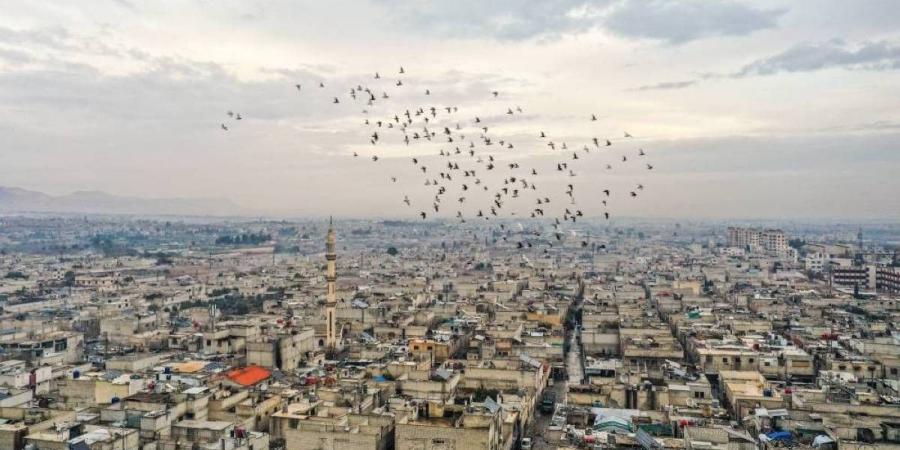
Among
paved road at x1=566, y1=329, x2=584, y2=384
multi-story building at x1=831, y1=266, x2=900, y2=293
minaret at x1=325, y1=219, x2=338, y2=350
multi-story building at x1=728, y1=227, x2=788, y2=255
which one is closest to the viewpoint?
paved road at x1=566, y1=329, x2=584, y2=384

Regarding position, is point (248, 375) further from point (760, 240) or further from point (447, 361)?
point (760, 240)

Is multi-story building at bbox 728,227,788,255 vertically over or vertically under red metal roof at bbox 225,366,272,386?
over

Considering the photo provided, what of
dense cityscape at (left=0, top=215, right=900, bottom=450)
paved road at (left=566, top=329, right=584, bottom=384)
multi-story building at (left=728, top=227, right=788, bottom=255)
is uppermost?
multi-story building at (left=728, top=227, right=788, bottom=255)

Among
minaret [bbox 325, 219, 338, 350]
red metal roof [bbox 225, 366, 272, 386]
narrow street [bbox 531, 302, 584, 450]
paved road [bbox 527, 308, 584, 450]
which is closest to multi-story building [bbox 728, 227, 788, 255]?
narrow street [bbox 531, 302, 584, 450]

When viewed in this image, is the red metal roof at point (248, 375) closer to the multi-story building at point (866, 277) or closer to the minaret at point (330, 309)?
the minaret at point (330, 309)

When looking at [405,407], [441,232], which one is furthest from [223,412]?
[441,232]

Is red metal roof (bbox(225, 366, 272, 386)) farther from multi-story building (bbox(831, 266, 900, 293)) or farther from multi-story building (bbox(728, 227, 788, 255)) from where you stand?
multi-story building (bbox(728, 227, 788, 255))

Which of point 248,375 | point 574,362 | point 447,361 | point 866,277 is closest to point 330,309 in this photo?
point 447,361
